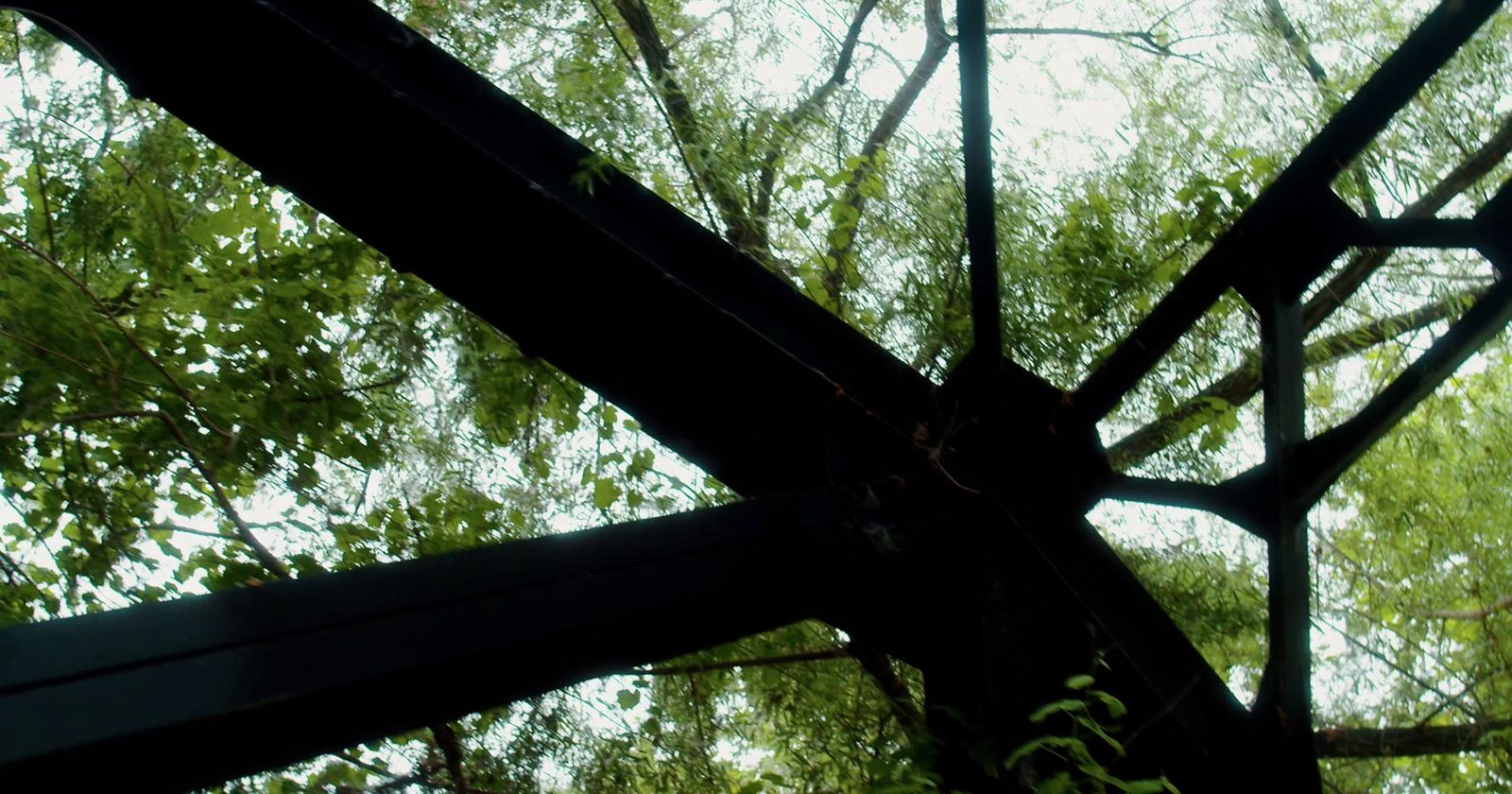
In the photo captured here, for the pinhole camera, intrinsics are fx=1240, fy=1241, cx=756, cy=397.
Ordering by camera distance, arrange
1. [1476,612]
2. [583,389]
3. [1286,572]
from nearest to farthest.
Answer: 1. [1286,572]
2. [583,389]
3. [1476,612]

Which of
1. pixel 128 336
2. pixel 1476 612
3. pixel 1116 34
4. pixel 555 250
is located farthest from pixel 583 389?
pixel 1476 612

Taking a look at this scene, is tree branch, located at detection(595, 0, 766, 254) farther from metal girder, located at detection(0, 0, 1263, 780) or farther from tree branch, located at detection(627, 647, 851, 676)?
tree branch, located at detection(627, 647, 851, 676)

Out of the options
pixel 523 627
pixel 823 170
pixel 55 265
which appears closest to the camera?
pixel 523 627

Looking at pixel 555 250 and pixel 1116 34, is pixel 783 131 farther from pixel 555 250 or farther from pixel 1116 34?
pixel 1116 34

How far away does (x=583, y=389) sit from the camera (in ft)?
13.1

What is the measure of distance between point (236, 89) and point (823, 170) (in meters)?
1.92

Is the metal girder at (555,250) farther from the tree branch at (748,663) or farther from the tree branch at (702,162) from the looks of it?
the tree branch at (748,663)

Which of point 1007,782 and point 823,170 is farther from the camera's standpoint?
point 823,170

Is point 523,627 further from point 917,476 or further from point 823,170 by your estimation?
point 823,170

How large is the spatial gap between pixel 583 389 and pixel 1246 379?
2218mm

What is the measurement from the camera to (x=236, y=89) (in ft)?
6.99

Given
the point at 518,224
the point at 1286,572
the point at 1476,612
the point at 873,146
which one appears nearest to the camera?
the point at 518,224

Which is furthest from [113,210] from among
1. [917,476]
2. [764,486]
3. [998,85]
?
[998,85]

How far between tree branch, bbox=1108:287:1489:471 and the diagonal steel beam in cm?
134
